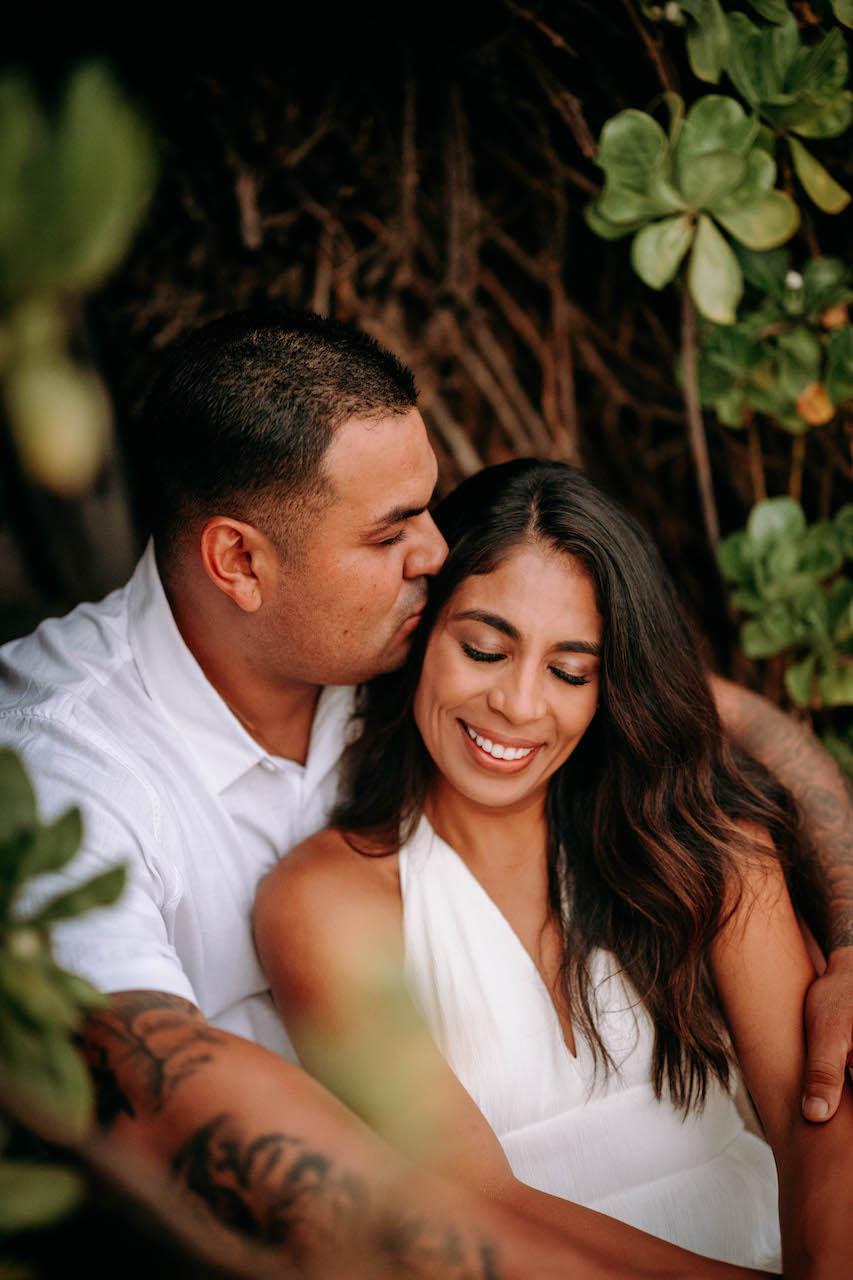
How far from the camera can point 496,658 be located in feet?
6.63

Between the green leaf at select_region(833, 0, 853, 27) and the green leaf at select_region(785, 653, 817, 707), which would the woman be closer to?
the green leaf at select_region(785, 653, 817, 707)

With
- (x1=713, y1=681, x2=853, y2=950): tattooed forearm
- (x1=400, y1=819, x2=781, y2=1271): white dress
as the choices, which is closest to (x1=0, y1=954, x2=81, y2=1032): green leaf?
(x1=400, y1=819, x2=781, y2=1271): white dress

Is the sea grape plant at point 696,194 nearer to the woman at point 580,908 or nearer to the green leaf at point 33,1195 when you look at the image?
the woman at point 580,908

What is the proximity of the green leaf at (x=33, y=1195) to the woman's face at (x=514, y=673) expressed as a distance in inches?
51.0

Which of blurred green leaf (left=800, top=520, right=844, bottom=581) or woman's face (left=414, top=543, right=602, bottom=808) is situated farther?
blurred green leaf (left=800, top=520, right=844, bottom=581)

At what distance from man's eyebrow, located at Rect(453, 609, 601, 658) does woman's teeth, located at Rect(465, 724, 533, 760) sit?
0.22m

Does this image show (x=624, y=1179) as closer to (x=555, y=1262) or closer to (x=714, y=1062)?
(x=714, y=1062)

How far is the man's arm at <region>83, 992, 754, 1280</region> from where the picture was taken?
1.36 metres

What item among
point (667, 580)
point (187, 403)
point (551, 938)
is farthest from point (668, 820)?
point (187, 403)

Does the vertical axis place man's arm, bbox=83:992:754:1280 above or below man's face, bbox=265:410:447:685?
below

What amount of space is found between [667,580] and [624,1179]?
48.8 inches

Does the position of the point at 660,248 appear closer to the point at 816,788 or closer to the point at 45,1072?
the point at 816,788

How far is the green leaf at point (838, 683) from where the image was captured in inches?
109

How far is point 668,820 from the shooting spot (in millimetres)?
2221
